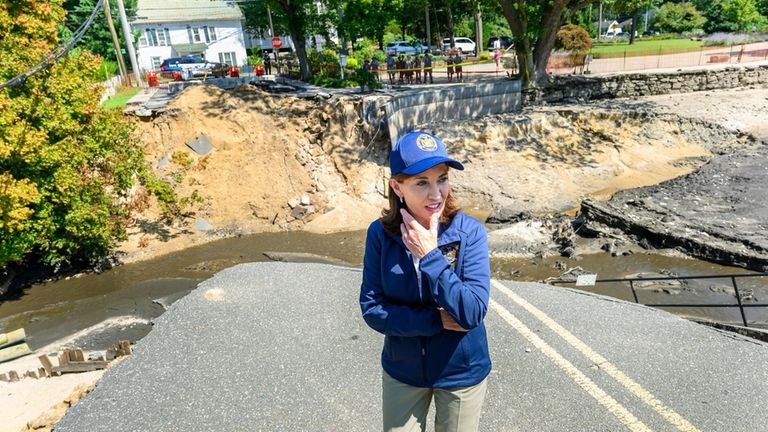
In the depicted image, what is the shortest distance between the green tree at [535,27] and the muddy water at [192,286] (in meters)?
13.3

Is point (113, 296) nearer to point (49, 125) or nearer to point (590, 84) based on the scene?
point (49, 125)

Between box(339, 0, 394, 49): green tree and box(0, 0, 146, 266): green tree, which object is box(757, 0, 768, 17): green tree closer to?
box(339, 0, 394, 49): green tree

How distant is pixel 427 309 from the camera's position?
2535 millimetres

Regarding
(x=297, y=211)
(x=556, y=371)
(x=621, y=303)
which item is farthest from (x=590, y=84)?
(x=556, y=371)

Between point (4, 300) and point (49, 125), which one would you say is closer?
point (49, 125)

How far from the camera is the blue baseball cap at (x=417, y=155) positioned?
2414mm

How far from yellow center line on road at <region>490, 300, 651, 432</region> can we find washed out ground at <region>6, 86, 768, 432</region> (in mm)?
7368

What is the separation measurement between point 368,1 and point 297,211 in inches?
587

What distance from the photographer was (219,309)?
22.8 ft

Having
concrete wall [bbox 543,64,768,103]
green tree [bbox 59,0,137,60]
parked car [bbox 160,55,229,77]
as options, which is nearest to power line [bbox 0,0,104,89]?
concrete wall [bbox 543,64,768,103]

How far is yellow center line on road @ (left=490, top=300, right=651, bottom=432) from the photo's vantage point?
14.1 ft

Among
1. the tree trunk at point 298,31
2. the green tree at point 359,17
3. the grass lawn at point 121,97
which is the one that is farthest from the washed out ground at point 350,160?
the tree trunk at point 298,31

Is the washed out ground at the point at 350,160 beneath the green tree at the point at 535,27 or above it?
beneath

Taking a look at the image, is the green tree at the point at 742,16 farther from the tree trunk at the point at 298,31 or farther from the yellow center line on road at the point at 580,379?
the yellow center line on road at the point at 580,379
